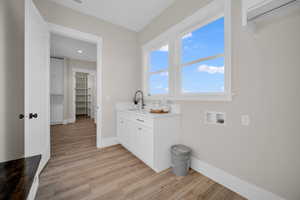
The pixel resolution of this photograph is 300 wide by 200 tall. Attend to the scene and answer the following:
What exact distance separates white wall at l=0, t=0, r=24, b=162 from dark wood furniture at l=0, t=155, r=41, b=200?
65 centimetres

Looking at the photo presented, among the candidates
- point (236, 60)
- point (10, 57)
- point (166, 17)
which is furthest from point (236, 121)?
point (10, 57)

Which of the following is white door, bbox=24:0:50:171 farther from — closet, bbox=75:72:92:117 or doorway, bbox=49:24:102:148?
closet, bbox=75:72:92:117

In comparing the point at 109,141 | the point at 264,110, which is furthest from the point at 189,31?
the point at 109,141

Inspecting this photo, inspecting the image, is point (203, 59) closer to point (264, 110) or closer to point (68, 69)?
point (264, 110)

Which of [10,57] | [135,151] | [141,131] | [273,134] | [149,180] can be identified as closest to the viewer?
[273,134]

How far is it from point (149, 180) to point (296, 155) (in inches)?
60.1

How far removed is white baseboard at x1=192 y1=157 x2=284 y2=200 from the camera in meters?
1.16

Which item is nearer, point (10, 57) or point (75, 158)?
point (10, 57)

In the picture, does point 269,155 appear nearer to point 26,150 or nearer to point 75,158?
point 26,150

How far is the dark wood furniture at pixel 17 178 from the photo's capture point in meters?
0.66

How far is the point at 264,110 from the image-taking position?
3.75 ft

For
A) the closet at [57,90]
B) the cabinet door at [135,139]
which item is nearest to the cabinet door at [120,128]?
the cabinet door at [135,139]

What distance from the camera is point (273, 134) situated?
43.0 inches

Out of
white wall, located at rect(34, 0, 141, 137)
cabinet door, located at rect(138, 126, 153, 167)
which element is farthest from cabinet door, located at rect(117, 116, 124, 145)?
cabinet door, located at rect(138, 126, 153, 167)
